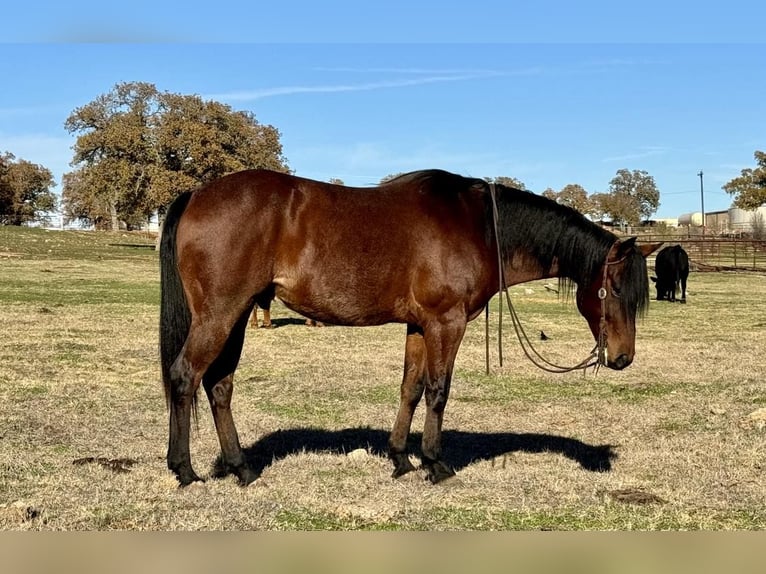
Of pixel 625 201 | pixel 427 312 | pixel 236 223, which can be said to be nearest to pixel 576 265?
pixel 427 312

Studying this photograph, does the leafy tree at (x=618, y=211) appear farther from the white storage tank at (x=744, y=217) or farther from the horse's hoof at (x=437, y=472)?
the horse's hoof at (x=437, y=472)

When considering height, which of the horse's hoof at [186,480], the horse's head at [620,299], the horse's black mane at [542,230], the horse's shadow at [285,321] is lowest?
the horse's hoof at [186,480]

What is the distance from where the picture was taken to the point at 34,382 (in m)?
10.1

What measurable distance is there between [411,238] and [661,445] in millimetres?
3431

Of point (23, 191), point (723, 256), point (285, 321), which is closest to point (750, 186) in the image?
point (723, 256)

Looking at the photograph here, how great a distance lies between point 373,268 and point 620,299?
2045 millimetres

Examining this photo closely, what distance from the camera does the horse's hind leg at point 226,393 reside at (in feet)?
20.3

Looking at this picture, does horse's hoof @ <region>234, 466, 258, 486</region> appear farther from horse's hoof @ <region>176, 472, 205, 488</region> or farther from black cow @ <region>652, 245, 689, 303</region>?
black cow @ <region>652, 245, 689, 303</region>

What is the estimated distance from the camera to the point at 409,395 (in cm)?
655

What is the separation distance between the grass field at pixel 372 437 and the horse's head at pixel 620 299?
1.06 m

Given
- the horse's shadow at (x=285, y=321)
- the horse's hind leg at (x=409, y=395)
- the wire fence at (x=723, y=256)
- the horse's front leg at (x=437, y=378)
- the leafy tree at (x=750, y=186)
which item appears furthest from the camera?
the leafy tree at (x=750, y=186)

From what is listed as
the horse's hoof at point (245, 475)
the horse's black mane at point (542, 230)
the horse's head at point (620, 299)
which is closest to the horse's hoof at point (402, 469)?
the horse's hoof at point (245, 475)

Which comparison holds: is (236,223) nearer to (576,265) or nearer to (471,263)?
(471,263)

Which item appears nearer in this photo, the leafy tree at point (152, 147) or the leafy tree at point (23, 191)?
the leafy tree at point (152, 147)
